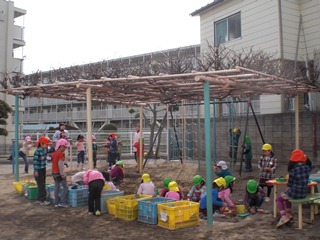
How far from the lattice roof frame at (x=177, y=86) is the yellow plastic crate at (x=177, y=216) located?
2339 mm

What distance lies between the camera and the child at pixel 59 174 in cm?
816

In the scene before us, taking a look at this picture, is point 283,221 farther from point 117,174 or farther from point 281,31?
point 281,31

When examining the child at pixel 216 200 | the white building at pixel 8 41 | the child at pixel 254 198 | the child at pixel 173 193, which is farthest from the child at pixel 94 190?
the white building at pixel 8 41

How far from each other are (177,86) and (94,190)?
3.05 meters

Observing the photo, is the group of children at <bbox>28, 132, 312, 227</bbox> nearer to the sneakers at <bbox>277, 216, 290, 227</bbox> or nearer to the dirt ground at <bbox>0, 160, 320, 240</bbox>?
the sneakers at <bbox>277, 216, 290, 227</bbox>

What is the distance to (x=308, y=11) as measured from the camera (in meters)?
13.6

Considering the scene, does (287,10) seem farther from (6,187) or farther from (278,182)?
(6,187)

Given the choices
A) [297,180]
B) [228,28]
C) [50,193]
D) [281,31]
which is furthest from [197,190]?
[228,28]

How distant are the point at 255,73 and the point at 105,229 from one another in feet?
13.0

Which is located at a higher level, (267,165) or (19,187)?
(267,165)

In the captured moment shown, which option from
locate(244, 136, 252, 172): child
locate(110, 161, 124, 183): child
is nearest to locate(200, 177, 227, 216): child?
locate(110, 161, 124, 183): child

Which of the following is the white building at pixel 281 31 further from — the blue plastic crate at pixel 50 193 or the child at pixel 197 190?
the blue plastic crate at pixel 50 193

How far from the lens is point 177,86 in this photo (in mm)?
8547

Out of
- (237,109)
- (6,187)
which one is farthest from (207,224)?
(237,109)
